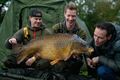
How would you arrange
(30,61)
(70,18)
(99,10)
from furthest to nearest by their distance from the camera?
(99,10) < (70,18) < (30,61)

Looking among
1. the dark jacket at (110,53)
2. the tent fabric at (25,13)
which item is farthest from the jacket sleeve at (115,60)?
the tent fabric at (25,13)

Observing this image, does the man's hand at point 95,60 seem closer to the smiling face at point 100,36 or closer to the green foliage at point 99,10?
the smiling face at point 100,36

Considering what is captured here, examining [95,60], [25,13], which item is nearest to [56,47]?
[95,60]

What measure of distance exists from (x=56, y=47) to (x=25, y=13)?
2242 millimetres

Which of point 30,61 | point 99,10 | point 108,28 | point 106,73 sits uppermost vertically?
point 108,28

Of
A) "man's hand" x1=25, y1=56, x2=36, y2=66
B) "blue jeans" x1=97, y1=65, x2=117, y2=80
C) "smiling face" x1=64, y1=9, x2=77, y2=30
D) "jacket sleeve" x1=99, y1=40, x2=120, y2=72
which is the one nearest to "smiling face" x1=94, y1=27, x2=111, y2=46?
"jacket sleeve" x1=99, y1=40, x2=120, y2=72

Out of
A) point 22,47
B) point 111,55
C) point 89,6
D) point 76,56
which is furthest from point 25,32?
point 89,6

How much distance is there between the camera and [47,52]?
515 cm

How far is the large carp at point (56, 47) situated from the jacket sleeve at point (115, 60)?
7.2 inches

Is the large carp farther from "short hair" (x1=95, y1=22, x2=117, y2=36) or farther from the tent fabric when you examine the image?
the tent fabric

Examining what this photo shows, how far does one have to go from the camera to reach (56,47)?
511 centimetres

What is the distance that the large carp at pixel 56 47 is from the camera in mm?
5031

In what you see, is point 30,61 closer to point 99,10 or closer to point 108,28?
point 108,28

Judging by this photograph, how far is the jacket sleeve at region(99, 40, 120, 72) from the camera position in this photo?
4.91 metres
